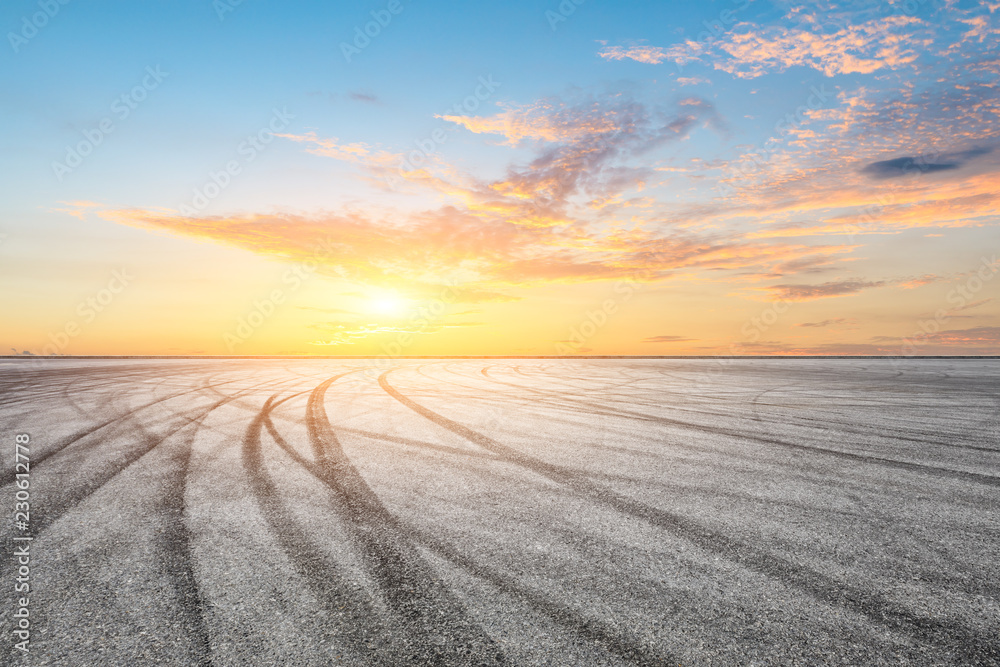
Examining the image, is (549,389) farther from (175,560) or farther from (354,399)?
(175,560)

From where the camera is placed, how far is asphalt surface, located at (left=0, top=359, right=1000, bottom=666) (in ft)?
9.93

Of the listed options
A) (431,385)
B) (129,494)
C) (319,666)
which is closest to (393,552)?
(319,666)

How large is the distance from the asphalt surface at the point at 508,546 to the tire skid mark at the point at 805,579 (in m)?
0.02

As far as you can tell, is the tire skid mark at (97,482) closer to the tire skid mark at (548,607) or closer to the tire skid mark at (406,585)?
the tire skid mark at (406,585)

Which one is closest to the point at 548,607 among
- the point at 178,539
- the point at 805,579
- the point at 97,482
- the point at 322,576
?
the point at 322,576

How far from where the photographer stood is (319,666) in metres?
2.80

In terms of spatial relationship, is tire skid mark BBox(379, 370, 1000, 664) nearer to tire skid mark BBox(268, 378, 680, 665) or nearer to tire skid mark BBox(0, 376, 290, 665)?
tire skid mark BBox(268, 378, 680, 665)

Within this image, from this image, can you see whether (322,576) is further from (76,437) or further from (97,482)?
(76,437)

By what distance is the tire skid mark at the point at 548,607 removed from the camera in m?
2.88

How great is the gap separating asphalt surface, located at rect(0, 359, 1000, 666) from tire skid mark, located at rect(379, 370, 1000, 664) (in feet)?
0.07

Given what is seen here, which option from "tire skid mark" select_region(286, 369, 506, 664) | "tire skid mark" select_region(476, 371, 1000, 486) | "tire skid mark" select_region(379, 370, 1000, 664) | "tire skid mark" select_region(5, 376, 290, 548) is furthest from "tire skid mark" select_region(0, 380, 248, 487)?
"tire skid mark" select_region(476, 371, 1000, 486)

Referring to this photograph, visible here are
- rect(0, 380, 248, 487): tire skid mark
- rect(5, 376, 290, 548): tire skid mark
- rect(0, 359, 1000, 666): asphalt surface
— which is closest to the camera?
rect(0, 359, 1000, 666): asphalt surface

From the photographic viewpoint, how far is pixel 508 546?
4.35 m

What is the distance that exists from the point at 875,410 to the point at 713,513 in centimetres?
1053
